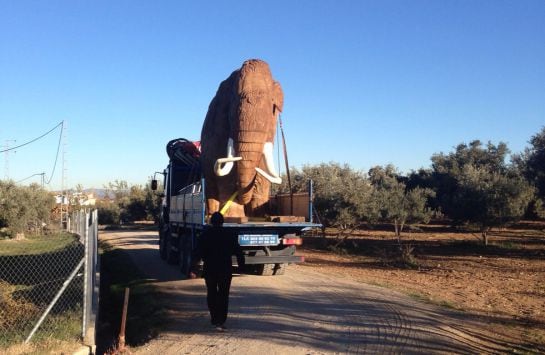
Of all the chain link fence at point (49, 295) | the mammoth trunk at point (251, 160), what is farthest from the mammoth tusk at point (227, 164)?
the chain link fence at point (49, 295)

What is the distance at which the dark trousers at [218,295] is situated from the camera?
794 cm

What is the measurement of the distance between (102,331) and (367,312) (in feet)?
15.6

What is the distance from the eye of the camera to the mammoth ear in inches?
495

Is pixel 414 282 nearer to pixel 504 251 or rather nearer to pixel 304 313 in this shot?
pixel 304 313

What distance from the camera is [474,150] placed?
52531 mm

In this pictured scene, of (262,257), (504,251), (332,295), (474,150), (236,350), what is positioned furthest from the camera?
(474,150)

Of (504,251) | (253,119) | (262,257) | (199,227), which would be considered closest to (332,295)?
(262,257)

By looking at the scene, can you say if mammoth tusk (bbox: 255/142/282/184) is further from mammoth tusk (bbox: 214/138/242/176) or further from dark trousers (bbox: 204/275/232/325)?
dark trousers (bbox: 204/275/232/325)

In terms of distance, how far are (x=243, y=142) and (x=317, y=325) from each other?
491 cm

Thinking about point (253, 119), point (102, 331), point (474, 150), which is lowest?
point (102, 331)

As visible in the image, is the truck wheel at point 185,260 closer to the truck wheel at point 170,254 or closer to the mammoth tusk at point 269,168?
the truck wheel at point 170,254

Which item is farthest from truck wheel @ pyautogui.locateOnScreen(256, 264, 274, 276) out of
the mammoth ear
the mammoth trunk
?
the mammoth ear

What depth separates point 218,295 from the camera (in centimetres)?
802

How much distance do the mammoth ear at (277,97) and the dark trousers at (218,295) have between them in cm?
550
